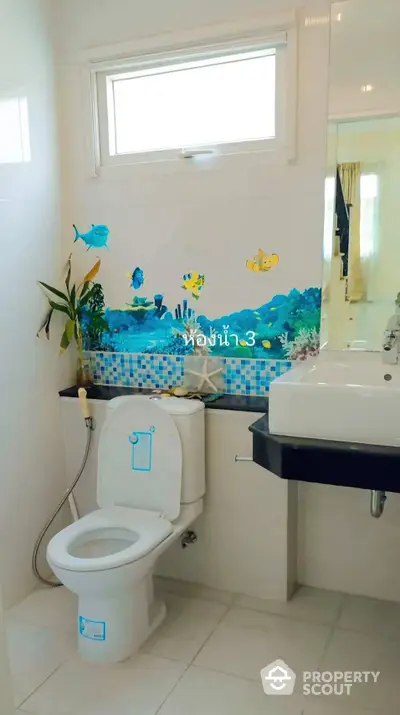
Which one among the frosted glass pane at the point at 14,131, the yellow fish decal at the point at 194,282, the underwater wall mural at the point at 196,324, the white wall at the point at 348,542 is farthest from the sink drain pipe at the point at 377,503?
the frosted glass pane at the point at 14,131

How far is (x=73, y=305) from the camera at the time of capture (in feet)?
8.16

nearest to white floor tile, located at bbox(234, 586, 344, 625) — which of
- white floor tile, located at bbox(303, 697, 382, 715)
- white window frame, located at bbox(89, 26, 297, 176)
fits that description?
white floor tile, located at bbox(303, 697, 382, 715)

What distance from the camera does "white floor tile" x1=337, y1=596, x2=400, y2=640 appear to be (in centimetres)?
209

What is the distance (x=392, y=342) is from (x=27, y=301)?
136 centimetres

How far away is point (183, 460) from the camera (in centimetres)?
215

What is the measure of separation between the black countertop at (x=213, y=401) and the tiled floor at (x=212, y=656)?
2.48ft

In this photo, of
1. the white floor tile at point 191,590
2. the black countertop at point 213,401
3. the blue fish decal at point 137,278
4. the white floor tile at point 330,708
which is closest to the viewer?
the white floor tile at point 330,708

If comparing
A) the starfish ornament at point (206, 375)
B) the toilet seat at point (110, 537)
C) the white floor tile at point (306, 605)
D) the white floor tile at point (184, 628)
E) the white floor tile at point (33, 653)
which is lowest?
the white floor tile at point (33, 653)

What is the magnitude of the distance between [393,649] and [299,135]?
177 centimetres

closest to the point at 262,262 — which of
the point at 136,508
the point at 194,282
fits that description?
the point at 194,282

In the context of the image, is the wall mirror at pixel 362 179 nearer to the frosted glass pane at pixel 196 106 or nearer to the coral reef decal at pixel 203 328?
the coral reef decal at pixel 203 328

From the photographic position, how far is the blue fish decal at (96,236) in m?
2.46

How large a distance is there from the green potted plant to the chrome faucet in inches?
45.3

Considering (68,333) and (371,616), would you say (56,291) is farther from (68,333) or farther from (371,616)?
(371,616)
